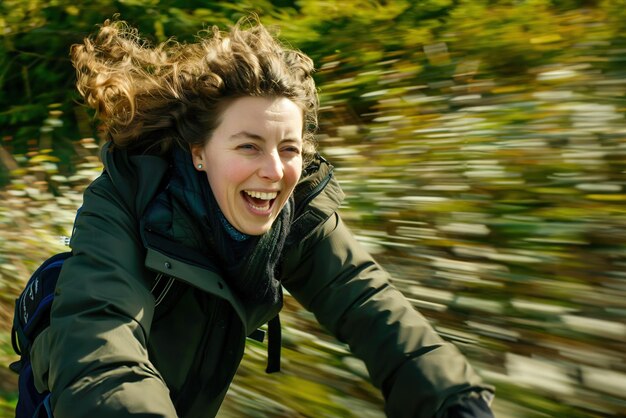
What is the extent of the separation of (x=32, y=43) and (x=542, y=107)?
5540 millimetres

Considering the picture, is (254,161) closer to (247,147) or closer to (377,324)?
(247,147)

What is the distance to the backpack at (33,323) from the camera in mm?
2191

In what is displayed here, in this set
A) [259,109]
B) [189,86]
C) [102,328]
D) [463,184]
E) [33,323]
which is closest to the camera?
[102,328]

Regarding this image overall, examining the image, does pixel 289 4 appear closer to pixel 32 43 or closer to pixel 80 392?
pixel 32 43

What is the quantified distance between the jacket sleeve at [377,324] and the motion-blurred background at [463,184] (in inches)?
27.5

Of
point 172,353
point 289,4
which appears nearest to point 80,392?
point 172,353

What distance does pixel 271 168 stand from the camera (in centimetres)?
236

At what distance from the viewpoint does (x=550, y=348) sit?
2.98 metres

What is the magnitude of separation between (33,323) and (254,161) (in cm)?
81

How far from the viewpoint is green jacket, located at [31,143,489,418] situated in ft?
6.29

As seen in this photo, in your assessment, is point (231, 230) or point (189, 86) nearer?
point (231, 230)

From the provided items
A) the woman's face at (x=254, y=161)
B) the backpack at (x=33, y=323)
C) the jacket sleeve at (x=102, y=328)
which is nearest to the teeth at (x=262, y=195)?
the woman's face at (x=254, y=161)

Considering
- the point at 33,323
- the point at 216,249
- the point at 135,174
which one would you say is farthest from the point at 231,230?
the point at 33,323

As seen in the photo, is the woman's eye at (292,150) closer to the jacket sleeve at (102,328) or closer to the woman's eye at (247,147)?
the woman's eye at (247,147)
